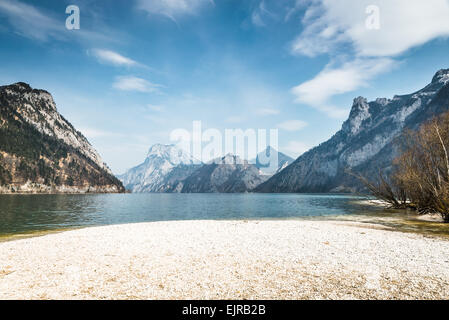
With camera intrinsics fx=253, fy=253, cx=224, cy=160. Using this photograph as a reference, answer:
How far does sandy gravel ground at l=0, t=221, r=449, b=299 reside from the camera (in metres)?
9.29

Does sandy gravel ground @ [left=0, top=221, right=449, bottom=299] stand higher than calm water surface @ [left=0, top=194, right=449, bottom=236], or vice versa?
sandy gravel ground @ [left=0, top=221, right=449, bottom=299]

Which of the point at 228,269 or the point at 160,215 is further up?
the point at 228,269

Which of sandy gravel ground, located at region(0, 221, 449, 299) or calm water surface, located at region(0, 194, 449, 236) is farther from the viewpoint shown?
Result: calm water surface, located at region(0, 194, 449, 236)

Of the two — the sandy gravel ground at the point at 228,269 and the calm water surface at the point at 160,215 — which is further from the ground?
the sandy gravel ground at the point at 228,269

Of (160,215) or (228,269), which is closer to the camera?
(228,269)

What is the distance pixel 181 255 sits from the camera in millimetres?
14836

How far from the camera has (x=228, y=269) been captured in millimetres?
11992

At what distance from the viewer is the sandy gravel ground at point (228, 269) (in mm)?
9289

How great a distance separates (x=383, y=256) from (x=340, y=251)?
88.6 inches

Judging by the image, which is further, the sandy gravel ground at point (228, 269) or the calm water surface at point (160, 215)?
the calm water surface at point (160, 215)

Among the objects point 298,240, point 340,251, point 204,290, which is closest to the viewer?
point 204,290
